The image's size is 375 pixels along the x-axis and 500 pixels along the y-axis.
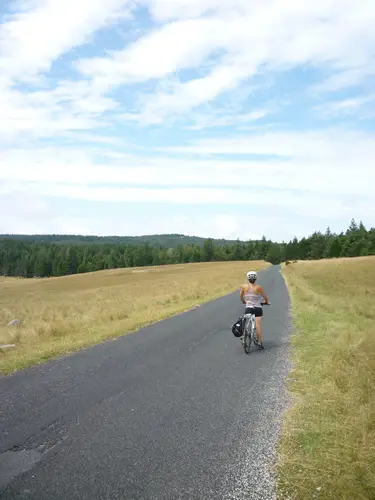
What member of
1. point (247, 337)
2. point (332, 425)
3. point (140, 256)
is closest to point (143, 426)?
point (332, 425)

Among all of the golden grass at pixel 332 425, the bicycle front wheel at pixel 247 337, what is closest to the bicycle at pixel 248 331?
the bicycle front wheel at pixel 247 337

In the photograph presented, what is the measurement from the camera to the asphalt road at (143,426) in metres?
4.49

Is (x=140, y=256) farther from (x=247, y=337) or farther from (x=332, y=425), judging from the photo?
(x=332, y=425)

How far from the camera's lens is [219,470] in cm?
479

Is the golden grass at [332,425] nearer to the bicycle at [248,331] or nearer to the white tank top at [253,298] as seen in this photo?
the bicycle at [248,331]

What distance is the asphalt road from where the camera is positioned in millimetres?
4488

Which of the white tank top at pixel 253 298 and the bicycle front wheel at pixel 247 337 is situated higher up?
the white tank top at pixel 253 298

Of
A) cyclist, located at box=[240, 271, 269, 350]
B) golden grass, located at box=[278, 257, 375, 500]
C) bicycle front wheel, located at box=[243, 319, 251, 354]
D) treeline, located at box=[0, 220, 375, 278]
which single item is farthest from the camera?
treeline, located at box=[0, 220, 375, 278]

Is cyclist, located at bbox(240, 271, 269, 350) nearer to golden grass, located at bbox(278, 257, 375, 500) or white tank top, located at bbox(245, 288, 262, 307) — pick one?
white tank top, located at bbox(245, 288, 262, 307)

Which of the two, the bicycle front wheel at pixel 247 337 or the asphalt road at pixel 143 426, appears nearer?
the asphalt road at pixel 143 426

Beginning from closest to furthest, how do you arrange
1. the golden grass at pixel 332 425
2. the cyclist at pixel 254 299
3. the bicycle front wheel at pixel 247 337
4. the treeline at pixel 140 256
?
the golden grass at pixel 332 425
the bicycle front wheel at pixel 247 337
the cyclist at pixel 254 299
the treeline at pixel 140 256

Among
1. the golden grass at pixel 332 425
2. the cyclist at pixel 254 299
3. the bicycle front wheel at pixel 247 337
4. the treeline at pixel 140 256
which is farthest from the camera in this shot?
the treeline at pixel 140 256

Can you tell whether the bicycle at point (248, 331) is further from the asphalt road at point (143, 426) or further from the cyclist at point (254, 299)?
the asphalt road at point (143, 426)

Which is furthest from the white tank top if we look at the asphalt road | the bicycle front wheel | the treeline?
the treeline
